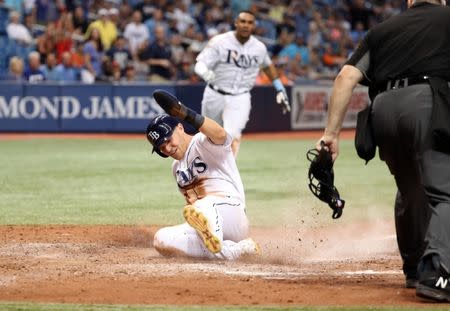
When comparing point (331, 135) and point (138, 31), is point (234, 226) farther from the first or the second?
point (138, 31)

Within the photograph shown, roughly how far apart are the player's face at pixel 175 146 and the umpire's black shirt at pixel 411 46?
1989mm

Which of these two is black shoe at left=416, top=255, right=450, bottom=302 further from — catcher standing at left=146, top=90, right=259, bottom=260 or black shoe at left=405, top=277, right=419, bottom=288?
catcher standing at left=146, top=90, right=259, bottom=260

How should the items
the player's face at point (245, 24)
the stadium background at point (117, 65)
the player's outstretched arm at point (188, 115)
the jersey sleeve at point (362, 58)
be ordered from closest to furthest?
the jersey sleeve at point (362, 58), the player's outstretched arm at point (188, 115), the player's face at point (245, 24), the stadium background at point (117, 65)

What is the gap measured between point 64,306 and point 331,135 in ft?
6.46

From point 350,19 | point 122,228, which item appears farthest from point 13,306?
point 350,19

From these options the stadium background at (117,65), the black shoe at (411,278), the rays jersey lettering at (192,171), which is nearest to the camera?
the black shoe at (411,278)

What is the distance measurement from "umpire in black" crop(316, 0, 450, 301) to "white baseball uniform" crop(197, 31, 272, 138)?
7.72 metres

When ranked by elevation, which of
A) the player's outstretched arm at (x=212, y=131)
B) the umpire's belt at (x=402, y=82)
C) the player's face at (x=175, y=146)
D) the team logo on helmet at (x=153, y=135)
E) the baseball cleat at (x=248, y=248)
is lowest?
the baseball cleat at (x=248, y=248)

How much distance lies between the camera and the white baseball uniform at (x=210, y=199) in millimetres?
7945

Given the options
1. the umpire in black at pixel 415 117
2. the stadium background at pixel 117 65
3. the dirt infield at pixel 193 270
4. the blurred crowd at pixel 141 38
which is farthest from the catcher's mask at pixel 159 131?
the blurred crowd at pixel 141 38

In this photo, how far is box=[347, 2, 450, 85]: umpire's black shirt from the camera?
6355 mm

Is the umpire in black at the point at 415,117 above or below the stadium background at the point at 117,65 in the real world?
above

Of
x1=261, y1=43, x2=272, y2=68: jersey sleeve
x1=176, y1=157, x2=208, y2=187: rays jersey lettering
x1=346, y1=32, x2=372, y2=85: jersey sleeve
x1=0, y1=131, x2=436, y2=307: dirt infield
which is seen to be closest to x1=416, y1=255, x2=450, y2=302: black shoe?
x1=0, y1=131, x2=436, y2=307: dirt infield

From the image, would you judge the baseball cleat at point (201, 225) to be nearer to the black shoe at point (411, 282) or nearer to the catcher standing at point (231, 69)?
the black shoe at point (411, 282)
